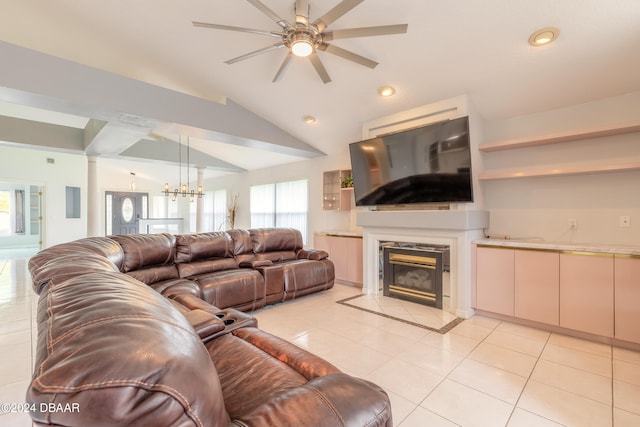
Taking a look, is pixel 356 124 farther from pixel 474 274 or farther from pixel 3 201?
pixel 3 201

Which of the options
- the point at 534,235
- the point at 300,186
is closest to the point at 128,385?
the point at 534,235

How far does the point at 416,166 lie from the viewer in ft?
12.2

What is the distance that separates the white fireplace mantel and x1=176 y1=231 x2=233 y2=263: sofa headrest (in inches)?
77.1

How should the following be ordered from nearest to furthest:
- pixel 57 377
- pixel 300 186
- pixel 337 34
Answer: pixel 57 377 → pixel 337 34 → pixel 300 186

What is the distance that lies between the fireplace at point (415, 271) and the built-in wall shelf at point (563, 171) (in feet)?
3.35

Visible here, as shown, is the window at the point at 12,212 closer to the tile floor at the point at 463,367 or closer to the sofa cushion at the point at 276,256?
the tile floor at the point at 463,367

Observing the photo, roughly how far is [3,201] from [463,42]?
1286cm

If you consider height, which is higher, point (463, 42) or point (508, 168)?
point (463, 42)

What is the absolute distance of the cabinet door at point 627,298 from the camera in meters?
2.48

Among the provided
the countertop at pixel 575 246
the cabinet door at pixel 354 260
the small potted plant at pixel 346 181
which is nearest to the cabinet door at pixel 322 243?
the cabinet door at pixel 354 260

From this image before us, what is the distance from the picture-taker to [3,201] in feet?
29.7

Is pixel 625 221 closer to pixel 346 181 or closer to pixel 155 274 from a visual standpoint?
pixel 346 181

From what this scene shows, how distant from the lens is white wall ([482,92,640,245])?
2928 mm

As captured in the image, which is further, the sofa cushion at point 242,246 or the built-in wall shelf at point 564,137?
the sofa cushion at point 242,246
